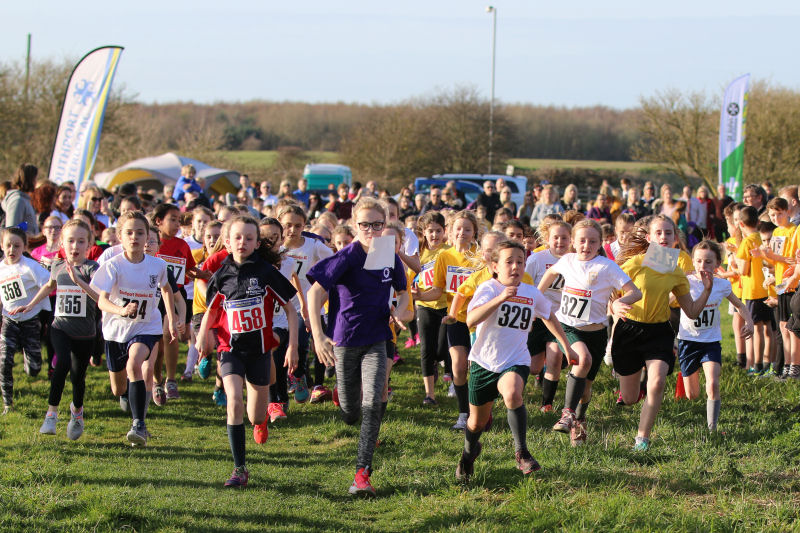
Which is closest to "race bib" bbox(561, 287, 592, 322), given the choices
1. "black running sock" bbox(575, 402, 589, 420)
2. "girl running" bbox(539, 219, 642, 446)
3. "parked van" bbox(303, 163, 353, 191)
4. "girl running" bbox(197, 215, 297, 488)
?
"girl running" bbox(539, 219, 642, 446)

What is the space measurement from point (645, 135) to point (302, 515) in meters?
35.5

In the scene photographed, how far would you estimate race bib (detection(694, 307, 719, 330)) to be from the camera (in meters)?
7.09

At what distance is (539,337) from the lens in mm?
7887

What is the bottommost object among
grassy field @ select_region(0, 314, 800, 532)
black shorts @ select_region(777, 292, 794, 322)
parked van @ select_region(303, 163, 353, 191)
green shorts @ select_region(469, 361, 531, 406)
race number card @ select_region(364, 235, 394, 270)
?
grassy field @ select_region(0, 314, 800, 532)

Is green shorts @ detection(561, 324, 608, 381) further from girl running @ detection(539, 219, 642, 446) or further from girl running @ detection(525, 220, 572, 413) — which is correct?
girl running @ detection(525, 220, 572, 413)

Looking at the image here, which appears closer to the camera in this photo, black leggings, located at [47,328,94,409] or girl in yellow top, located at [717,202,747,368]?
black leggings, located at [47,328,94,409]

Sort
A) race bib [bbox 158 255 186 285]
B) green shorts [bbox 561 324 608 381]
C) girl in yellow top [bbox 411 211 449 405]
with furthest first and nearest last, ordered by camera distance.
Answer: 1. race bib [bbox 158 255 186 285]
2. girl in yellow top [bbox 411 211 449 405]
3. green shorts [bbox 561 324 608 381]

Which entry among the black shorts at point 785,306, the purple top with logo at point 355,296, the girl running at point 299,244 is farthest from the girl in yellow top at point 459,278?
the black shorts at point 785,306

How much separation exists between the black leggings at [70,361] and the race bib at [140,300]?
0.82 meters

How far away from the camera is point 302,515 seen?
5.30 meters

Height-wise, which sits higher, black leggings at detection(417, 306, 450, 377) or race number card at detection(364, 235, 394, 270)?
race number card at detection(364, 235, 394, 270)

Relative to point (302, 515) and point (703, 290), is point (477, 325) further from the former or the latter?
point (703, 290)

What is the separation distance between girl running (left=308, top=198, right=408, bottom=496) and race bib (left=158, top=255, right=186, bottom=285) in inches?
117

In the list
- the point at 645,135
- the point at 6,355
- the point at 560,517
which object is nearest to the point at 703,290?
the point at 560,517
